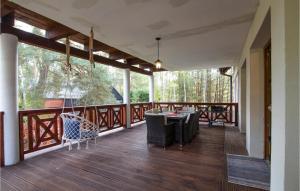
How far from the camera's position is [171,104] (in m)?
8.74

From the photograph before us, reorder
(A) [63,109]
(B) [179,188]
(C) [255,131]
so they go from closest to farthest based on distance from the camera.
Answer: (B) [179,188], (C) [255,131], (A) [63,109]

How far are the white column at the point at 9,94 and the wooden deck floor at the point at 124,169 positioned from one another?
347mm

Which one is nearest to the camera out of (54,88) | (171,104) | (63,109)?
(63,109)

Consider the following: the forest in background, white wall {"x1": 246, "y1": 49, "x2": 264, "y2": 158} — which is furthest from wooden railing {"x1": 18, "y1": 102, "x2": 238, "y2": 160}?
white wall {"x1": 246, "y1": 49, "x2": 264, "y2": 158}

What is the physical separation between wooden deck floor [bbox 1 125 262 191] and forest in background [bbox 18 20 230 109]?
6.39ft

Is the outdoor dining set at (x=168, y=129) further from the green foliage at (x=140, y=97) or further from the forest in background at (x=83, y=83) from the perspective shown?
the green foliage at (x=140, y=97)

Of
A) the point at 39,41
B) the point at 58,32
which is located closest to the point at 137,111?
the point at 58,32

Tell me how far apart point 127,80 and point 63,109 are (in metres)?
3.00

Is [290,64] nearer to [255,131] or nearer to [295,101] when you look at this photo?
[295,101]

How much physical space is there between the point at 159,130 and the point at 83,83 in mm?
5532

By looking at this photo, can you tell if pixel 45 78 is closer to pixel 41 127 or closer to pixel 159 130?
pixel 41 127

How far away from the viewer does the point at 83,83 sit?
816 cm

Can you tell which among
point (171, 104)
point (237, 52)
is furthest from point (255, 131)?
point (171, 104)

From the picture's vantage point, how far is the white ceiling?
2.46 metres
